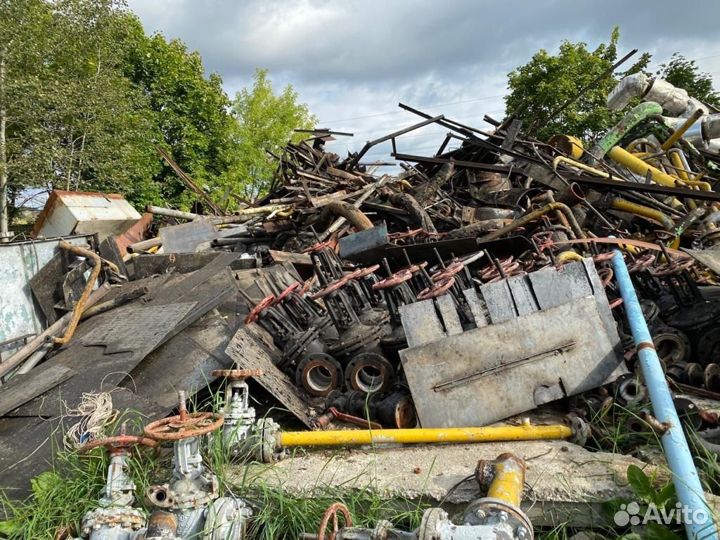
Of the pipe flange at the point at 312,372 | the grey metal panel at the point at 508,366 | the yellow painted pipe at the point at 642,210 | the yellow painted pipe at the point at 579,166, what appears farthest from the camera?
the yellow painted pipe at the point at 579,166

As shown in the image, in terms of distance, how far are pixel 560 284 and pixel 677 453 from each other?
140 centimetres

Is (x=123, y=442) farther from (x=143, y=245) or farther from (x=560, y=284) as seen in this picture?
(x=143, y=245)

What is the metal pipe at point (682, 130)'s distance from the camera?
299 inches

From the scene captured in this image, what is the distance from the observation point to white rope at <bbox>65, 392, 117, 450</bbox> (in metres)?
2.58

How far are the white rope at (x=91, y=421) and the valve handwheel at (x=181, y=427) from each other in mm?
645

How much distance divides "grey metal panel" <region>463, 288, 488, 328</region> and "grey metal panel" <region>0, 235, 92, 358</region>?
400 cm

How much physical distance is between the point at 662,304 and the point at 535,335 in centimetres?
150

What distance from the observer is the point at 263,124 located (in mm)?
30469

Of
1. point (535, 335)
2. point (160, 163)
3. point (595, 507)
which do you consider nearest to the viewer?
point (595, 507)

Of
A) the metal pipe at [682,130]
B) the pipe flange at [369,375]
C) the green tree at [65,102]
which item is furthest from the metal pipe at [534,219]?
the green tree at [65,102]

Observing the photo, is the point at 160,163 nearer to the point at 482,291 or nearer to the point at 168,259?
the point at 168,259

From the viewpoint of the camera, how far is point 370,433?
2.64m

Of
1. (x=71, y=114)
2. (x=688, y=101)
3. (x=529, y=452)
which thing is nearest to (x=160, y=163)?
(x=71, y=114)

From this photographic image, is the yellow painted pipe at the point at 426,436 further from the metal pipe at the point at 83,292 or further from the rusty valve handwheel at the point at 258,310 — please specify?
the metal pipe at the point at 83,292
